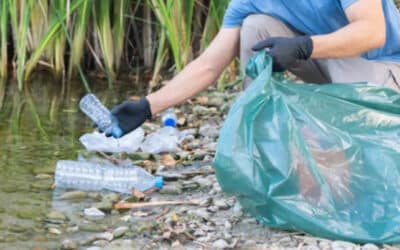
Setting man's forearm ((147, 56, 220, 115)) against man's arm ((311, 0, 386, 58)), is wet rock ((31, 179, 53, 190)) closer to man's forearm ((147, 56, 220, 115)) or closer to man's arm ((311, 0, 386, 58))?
man's forearm ((147, 56, 220, 115))

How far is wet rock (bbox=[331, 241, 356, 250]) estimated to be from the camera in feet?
8.57

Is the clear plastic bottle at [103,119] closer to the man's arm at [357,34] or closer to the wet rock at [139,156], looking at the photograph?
the wet rock at [139,156]

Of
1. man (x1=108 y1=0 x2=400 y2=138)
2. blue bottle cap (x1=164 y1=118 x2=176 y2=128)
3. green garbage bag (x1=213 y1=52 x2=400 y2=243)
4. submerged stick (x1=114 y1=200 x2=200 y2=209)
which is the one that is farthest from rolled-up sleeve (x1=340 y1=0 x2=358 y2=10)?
blue bottle cap (x1=164 y1=118 x2=176 y2=128)

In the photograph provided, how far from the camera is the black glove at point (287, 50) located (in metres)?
2.76

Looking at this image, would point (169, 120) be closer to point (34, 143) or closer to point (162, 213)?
point (34, 143)

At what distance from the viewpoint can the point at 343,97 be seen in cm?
275

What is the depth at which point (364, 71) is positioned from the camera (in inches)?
119

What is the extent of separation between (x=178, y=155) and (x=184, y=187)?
444 millimetres

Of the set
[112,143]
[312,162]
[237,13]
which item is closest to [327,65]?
[237,13]

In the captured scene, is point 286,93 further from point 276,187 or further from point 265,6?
point 265,6

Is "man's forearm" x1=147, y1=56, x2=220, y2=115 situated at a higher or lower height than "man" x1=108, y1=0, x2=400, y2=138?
lower

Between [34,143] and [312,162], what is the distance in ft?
Result: 5.81

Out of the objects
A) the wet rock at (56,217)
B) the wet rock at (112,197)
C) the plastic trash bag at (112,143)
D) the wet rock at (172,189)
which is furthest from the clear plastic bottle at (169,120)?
the wet rock at (56,217)

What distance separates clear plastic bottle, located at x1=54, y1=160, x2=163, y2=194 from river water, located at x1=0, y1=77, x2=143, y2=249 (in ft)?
0.25
